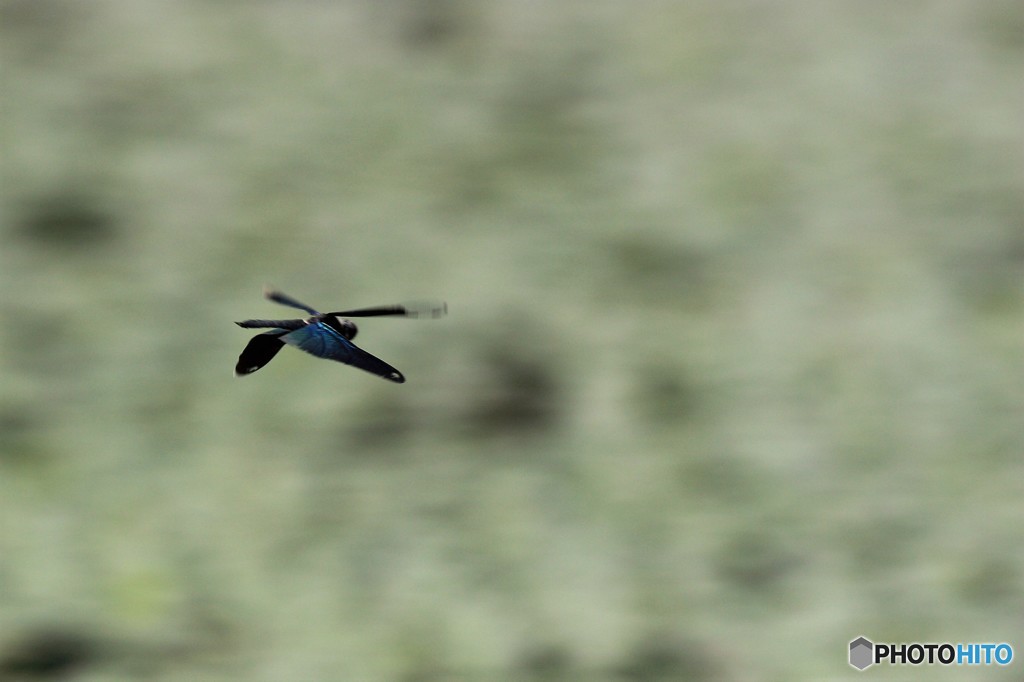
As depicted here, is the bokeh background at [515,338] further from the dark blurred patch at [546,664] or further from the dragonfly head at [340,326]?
the dragonfly head at [340,326]

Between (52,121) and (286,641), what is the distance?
5.60ft

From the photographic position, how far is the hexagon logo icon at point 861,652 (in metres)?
3.10

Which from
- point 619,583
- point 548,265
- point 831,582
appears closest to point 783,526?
point 831,582

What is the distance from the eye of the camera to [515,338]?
337cm

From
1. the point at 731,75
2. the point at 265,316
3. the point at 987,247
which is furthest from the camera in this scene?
the point at 731,75

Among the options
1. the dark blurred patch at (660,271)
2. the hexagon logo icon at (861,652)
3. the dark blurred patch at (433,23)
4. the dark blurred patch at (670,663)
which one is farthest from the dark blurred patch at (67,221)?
the hexagon logo icon at (861,652)

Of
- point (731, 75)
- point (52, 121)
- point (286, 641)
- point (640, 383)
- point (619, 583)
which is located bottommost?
point (286, 641)

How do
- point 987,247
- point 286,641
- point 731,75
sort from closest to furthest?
point 286,641 < point 987,247 < point 731,75

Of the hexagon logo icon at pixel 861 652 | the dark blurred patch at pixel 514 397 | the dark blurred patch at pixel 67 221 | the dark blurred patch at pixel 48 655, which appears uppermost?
the dark blurred patch at pixel 67 221

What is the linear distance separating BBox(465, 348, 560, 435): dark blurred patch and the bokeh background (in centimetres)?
1

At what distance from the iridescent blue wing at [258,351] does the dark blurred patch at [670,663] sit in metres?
1.74

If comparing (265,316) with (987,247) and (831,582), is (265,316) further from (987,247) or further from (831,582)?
(987,247)

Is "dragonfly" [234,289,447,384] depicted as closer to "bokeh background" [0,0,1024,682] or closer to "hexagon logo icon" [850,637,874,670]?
"bokeh background" [0,0,1024,682]

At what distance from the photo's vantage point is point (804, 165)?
360 cm
